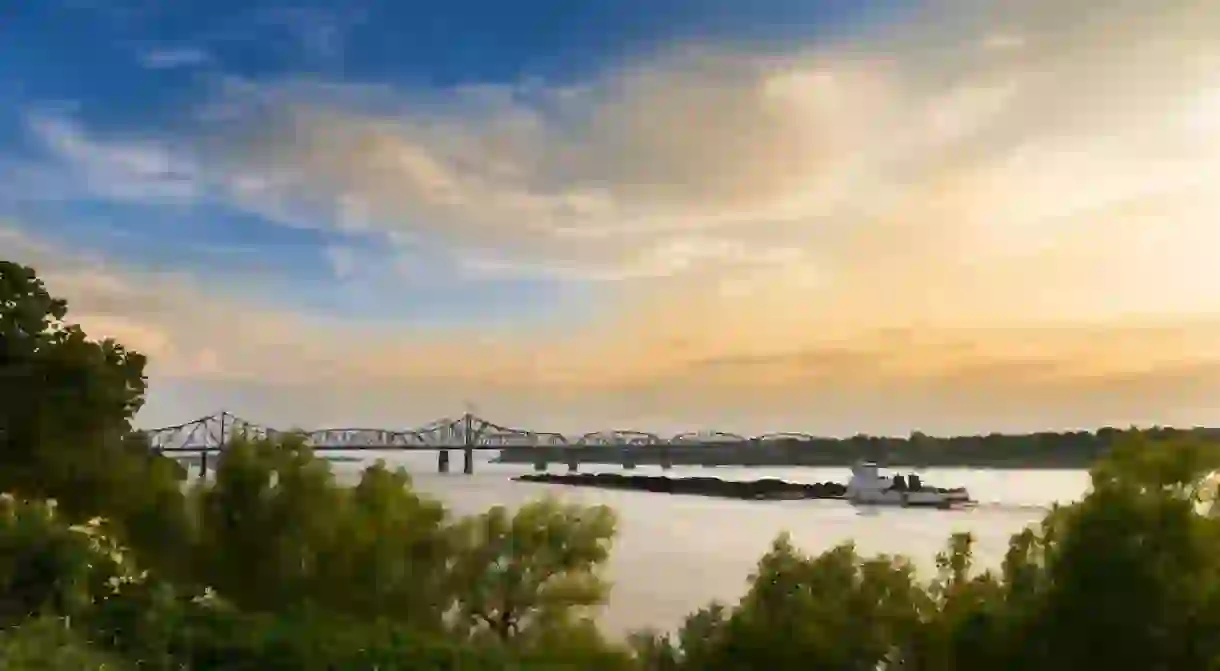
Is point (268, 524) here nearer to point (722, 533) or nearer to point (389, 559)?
point (389, 559)

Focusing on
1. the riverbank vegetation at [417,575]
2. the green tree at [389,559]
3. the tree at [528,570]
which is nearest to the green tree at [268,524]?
the riverbank vegetation at [417,575]

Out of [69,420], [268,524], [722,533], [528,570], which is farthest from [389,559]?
[722,533]

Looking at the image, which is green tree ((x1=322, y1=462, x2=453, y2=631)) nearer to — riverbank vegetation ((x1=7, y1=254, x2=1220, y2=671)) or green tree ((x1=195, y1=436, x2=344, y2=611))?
riverbank vegetation ((x1=7, y1=254, x2=1220, y2=671))

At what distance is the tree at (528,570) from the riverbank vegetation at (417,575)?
0.03 meters

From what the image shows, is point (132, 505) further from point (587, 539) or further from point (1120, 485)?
point (1120, 485)

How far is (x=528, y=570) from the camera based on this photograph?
12969 mm

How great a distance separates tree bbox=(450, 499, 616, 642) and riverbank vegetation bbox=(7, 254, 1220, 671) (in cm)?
3

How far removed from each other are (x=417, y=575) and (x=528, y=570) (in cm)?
135

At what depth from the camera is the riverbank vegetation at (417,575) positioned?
7293 millimetres

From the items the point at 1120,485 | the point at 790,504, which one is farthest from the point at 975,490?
the point at 1120,485

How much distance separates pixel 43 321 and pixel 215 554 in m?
3.91

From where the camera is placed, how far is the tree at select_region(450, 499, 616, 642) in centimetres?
1267

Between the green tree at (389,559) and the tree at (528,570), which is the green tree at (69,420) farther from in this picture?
the tree at (528,570)

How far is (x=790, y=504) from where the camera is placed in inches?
2028
